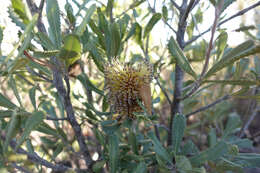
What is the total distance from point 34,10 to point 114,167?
489 millimetres

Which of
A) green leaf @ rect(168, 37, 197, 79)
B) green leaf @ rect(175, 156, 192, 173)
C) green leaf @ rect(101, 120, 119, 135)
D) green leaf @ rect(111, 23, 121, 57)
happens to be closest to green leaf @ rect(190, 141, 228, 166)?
green leaf @ rect(175, 156, 192, 173)

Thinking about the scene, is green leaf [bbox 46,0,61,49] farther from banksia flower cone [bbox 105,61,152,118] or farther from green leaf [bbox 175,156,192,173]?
green leaf [bbox 175,156,192,173]

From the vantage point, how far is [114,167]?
63cm

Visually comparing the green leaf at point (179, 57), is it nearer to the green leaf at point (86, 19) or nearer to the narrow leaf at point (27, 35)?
the green leaf at point (86, 19)

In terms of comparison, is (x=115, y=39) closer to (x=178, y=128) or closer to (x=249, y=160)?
(x=178, y=128)

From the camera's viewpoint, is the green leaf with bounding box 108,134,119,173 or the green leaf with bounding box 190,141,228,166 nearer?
the green leaf with bounding box 190,141,228,166

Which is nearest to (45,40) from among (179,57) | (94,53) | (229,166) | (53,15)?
(53,15)

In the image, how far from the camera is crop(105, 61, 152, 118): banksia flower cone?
0.65m

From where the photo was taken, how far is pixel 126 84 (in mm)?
657

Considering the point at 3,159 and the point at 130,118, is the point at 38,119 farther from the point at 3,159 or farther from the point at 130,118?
the point at 130,118

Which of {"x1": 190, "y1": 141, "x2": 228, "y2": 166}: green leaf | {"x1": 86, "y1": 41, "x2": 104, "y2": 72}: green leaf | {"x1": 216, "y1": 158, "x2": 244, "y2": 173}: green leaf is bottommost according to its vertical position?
{"x1": 216, "y1": 158, "x2": 244, "y2": 173}: green leaf

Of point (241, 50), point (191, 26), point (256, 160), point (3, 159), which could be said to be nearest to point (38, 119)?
point (3, 159)

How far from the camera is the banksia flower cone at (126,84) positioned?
0.65m

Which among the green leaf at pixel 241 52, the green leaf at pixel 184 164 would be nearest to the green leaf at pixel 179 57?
the green leaf at pixel 241 52
